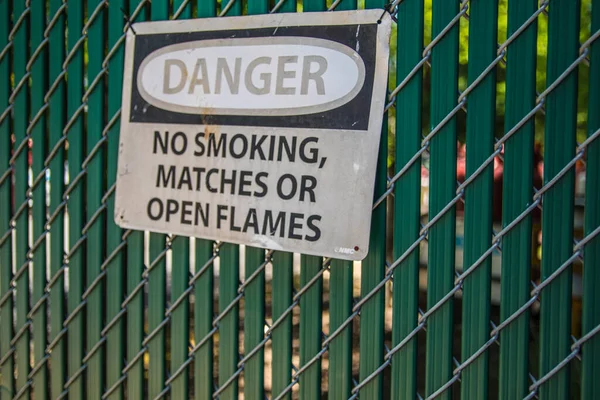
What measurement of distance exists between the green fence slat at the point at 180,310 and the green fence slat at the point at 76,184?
0.41m

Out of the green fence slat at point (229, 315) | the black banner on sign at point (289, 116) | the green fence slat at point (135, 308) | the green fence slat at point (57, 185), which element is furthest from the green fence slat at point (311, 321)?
the green fence slat at point (57, 185)

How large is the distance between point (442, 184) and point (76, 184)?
1.31m

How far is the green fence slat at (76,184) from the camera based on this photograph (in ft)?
6.75

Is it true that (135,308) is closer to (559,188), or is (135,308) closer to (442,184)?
(442,184)

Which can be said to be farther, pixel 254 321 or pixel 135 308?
pixel 135 308

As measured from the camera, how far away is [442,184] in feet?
5.04

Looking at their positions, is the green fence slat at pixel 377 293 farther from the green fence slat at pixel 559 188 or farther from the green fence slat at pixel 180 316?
the green fence slat at pixel 180 316

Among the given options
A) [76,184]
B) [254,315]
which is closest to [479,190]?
[254,315]

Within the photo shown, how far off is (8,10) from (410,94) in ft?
5.45

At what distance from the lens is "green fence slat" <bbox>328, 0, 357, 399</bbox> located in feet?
5.38

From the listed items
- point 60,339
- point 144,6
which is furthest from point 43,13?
point 60,339

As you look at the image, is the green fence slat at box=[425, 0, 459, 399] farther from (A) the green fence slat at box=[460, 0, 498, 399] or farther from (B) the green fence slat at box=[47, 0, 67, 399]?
(B) the green fence slat at box=[47, 0, 67, 399]

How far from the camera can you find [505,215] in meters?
1.47

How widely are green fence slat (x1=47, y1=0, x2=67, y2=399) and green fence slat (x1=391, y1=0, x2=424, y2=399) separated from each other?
1256mm
